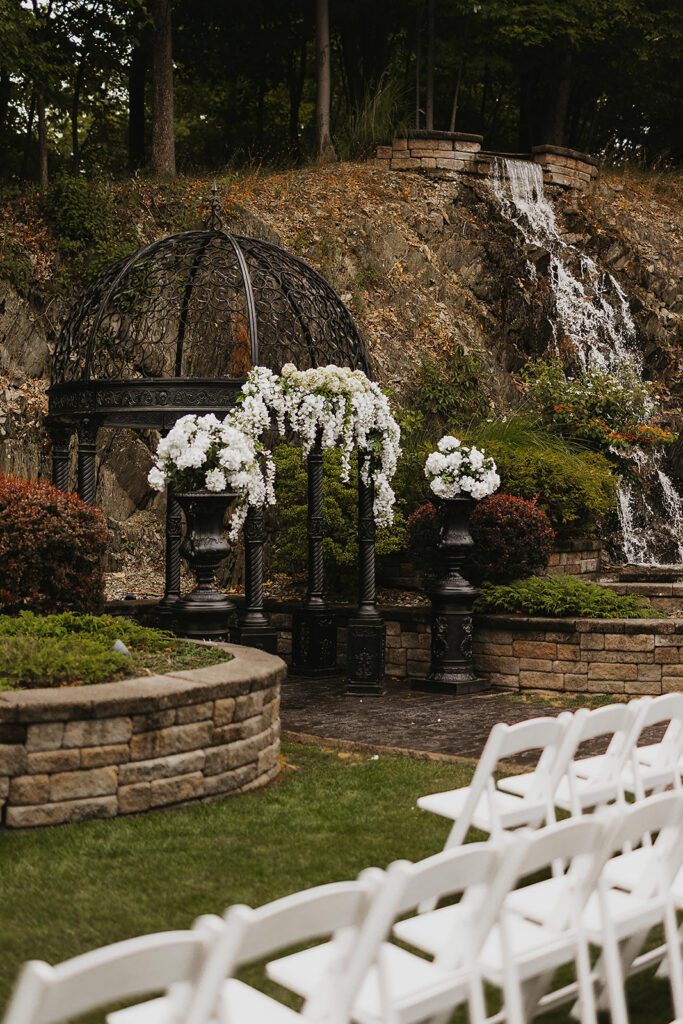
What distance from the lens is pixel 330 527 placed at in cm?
1308

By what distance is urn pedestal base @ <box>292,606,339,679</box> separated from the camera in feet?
38.3

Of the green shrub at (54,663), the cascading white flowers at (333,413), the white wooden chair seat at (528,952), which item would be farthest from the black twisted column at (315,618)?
the white wooden chair seat at (528,952)

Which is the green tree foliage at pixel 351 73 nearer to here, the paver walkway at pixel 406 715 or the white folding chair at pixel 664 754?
the paver walkway at pixel 406 715

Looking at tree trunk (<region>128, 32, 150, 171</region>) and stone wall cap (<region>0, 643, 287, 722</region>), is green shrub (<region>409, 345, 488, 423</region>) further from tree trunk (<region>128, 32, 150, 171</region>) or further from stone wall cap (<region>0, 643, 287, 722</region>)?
stone wall cap (<region>0, 643, 287, 722</region>)

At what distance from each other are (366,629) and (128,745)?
15.6 ft

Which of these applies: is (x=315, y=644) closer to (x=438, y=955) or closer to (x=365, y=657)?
(x=365, y=657)

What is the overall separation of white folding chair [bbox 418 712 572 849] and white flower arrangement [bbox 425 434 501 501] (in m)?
5.67

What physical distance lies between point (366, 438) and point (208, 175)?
38.9 feet

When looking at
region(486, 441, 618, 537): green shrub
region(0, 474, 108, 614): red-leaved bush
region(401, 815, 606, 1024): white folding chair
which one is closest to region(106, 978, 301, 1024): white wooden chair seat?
region(401, 815, 606, 1024): white folding chair

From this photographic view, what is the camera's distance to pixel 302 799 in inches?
266

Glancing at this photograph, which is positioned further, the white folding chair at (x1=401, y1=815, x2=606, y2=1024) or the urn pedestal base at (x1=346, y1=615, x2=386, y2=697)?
the urn pedestal base at (x1=346, y1=615, x2=386, y2=697)

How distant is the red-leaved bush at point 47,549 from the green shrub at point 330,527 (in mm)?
3622

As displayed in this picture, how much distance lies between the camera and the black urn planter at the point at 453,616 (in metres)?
10.8

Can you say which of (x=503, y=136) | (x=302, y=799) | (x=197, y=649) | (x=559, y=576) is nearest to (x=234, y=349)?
(x=559, y=576)
